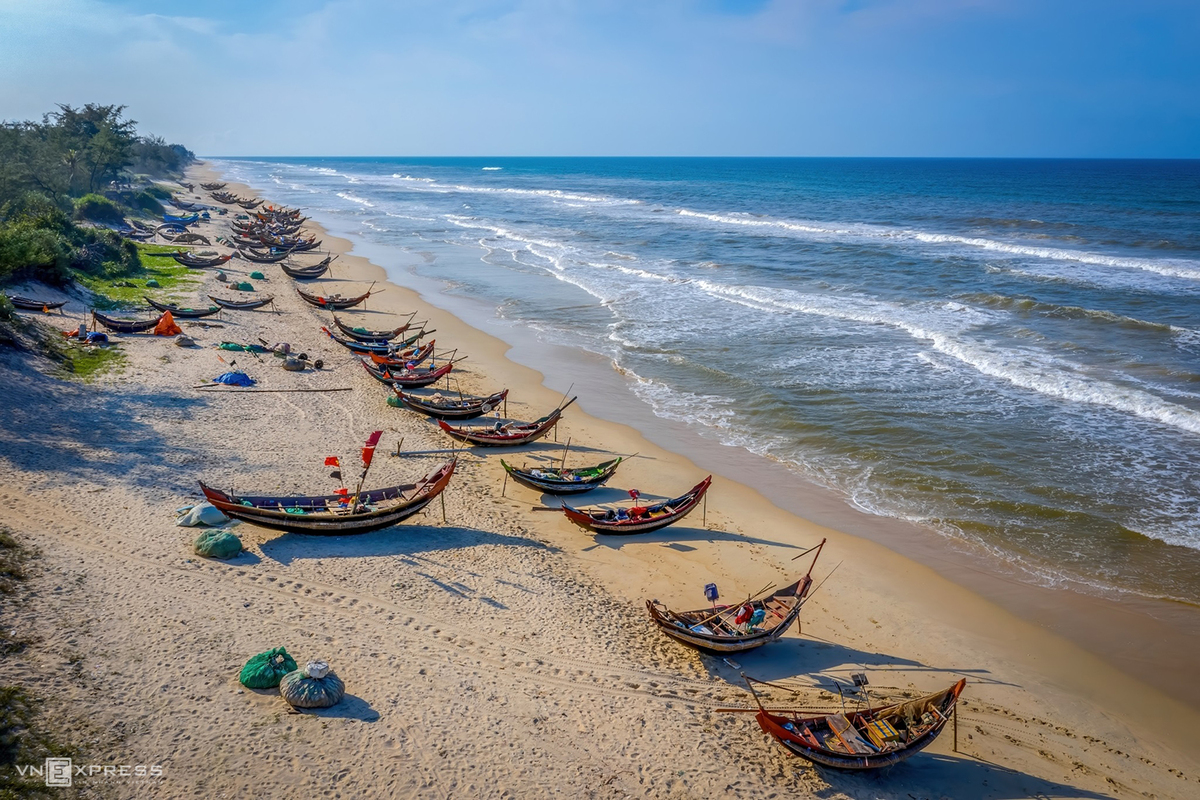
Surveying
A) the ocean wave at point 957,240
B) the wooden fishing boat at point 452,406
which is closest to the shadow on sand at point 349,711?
the wooden fishing boat at point 452,406

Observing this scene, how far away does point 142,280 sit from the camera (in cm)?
2969

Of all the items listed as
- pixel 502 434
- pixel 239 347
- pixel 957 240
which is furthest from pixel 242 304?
pixel 957 240

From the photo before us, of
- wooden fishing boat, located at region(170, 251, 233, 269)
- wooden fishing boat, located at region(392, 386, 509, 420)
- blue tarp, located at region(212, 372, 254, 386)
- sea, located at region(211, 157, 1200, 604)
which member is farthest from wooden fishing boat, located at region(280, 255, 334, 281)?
wooden fishing boat, located at region(392, 386, 509, 420)

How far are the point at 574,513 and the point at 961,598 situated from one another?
7071 mm

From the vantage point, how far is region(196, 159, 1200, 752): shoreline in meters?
10.0

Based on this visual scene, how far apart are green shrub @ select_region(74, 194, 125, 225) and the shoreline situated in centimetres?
3920

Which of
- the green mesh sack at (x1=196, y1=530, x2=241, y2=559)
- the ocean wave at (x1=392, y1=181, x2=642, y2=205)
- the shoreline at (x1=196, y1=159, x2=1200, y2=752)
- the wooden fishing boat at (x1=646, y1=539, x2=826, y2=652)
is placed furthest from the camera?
the ocean wave at (x1=392, y1=181, x2=642, y2=205)

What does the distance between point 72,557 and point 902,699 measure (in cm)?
1262

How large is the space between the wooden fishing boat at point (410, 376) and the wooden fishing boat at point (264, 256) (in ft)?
75.4

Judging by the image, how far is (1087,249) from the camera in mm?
43031

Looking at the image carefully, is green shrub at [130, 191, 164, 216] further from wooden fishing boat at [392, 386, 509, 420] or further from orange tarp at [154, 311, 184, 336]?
wooden fishing boat at [392, 386, 509, 420]

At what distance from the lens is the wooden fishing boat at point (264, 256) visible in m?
39.8

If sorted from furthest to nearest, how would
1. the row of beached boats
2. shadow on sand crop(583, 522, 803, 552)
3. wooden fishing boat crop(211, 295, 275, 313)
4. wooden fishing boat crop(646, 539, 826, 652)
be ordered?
wooden fishing boat crop(211, 295, 275, 313) < shadow on sand crop(583, 522, 803, 552) < wooden fishing boat crop(646, 539, 826, 652) < the row of beached boats

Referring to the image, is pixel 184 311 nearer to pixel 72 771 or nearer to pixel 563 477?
pixel 563 477
